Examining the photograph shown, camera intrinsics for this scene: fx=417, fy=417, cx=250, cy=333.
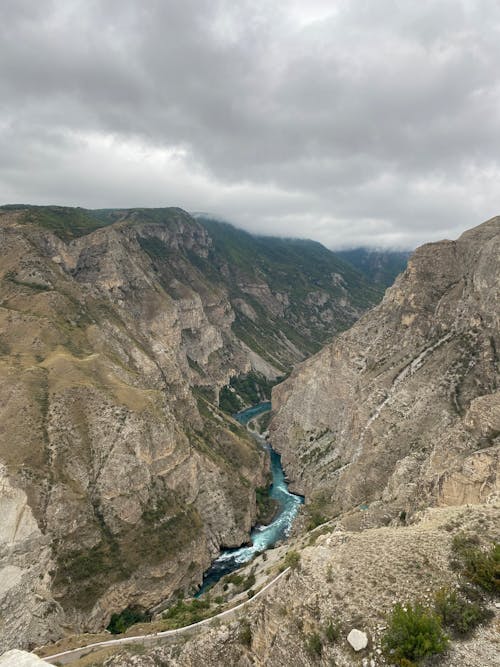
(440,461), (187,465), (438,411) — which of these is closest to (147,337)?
(187,465)

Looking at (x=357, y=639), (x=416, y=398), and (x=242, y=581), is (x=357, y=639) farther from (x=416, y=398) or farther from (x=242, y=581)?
(x=416, y=398)

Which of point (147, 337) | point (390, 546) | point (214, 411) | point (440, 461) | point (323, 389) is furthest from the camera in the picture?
point (214, 411)

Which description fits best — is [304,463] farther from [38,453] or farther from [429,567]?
[429,567]

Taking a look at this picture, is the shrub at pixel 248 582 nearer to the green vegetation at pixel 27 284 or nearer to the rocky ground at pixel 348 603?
the rocky ground at pixel 348 603

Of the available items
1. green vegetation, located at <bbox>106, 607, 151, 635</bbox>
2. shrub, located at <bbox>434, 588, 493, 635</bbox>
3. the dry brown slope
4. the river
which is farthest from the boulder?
the river

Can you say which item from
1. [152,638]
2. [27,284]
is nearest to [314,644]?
[152,638]

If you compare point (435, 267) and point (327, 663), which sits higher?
point (435, 267)

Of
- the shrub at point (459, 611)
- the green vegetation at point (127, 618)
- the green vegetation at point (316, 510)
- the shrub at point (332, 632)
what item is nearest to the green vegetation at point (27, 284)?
the green vegetation at point (127, 618)
